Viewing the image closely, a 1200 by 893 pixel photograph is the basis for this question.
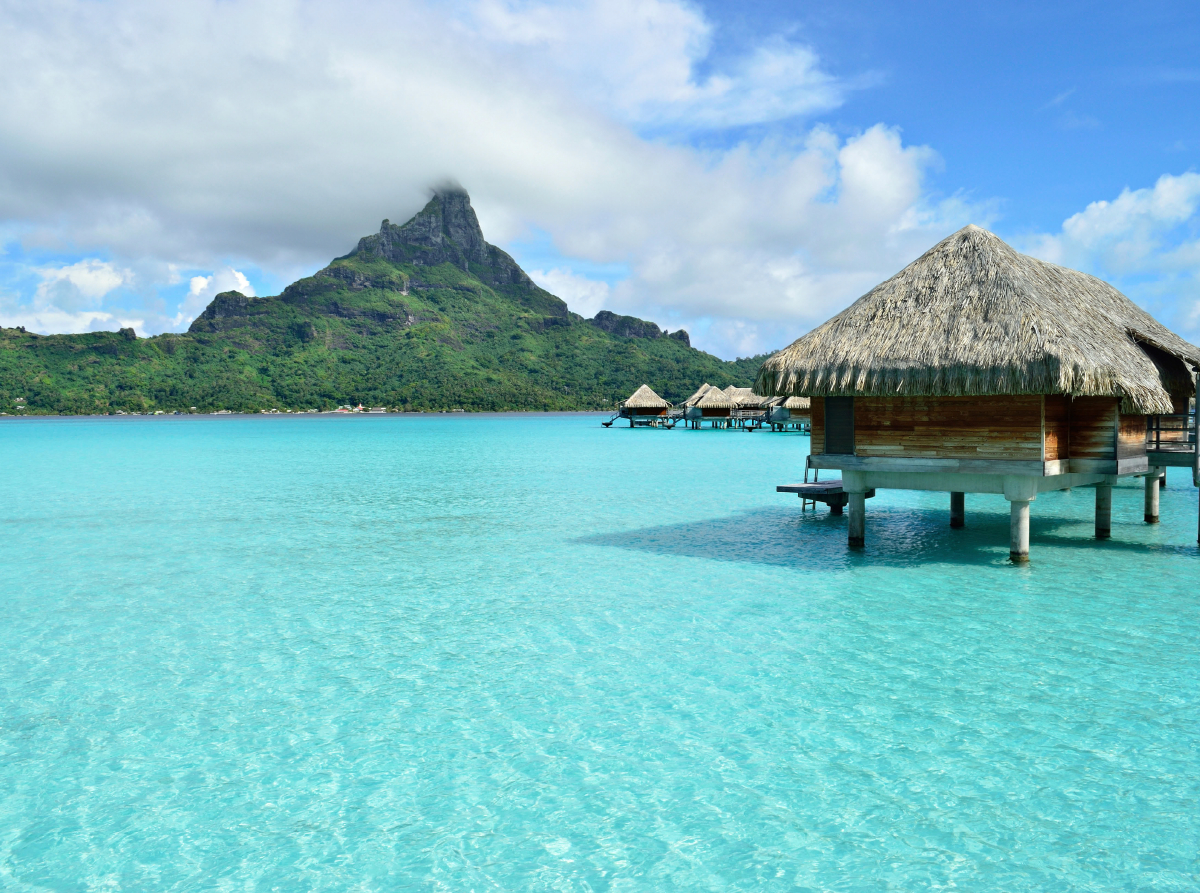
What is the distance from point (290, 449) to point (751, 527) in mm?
36930

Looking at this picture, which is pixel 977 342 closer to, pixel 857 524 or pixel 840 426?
pixel 840 426

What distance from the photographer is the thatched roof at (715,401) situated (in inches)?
2665

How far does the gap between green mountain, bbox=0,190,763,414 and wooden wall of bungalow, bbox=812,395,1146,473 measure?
119227mm

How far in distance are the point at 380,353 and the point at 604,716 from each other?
147m

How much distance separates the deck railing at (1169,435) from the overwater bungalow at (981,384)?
5.3 inches

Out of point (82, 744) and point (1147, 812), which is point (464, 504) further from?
point (1147, 812)

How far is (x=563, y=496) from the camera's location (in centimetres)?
2211

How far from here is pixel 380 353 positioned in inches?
5758

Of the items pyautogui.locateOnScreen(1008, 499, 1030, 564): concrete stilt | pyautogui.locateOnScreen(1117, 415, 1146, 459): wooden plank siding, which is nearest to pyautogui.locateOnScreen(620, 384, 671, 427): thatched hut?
pyautogui.locateOnScreen(1117, 415, 1146, 459): wooden plank siding

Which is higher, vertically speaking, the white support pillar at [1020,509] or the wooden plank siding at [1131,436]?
the wooden plank siding at [1131,436]

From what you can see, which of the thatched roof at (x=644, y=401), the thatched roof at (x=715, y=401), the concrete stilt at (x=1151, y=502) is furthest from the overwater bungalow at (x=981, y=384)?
the thatched roof at (x=715, y=401)

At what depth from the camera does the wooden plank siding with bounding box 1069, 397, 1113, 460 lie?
12.3 metres

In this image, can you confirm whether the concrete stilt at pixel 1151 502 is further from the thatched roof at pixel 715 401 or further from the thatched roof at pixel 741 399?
the thatched roof at pixel 741 399

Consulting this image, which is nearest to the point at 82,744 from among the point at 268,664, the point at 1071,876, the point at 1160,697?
the point at 268,664
